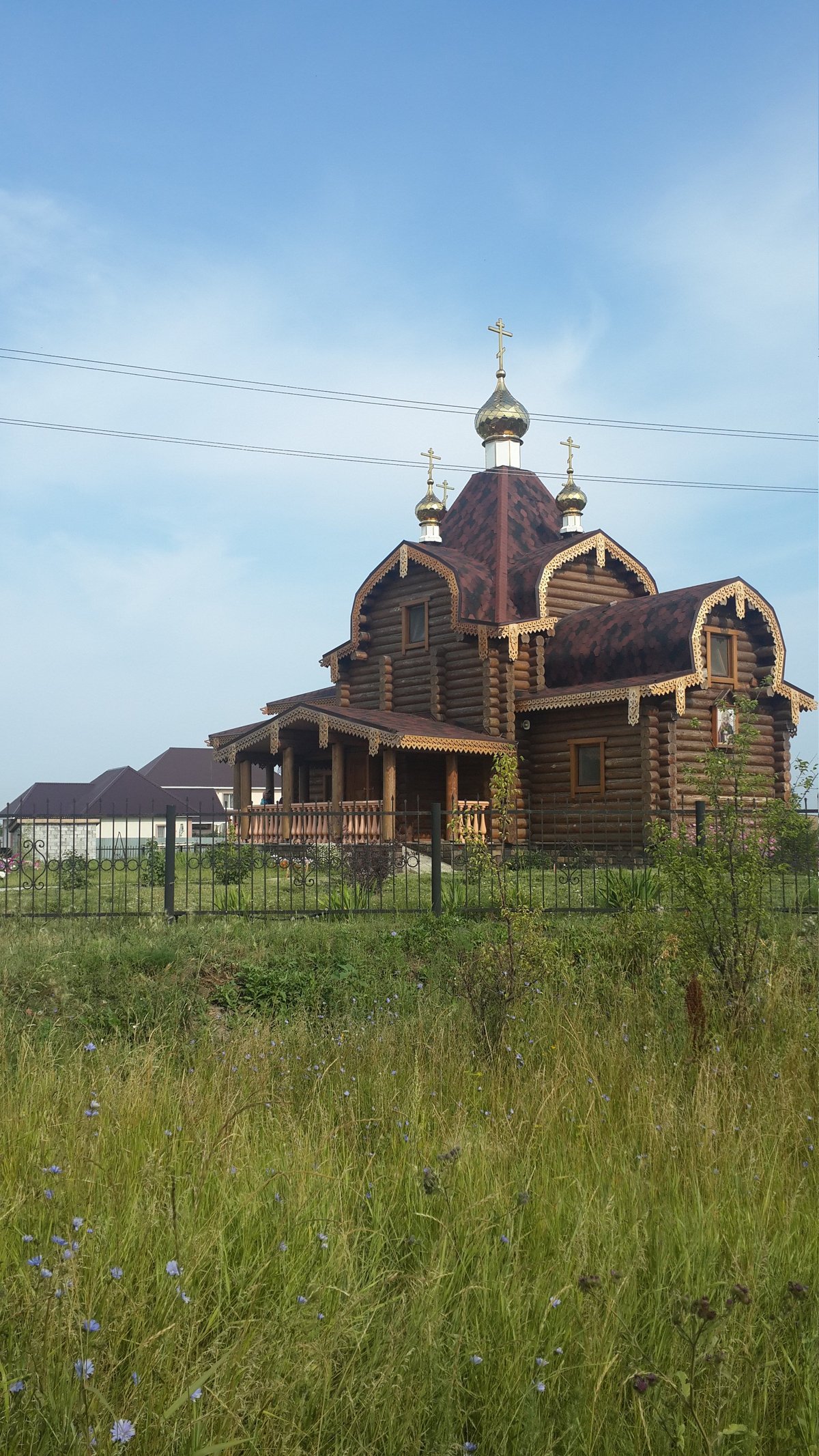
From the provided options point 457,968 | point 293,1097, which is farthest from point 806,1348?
point 457,968

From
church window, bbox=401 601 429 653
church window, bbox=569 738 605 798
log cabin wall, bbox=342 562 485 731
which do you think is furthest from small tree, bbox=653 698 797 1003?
church window, bbox=401 601 429 653

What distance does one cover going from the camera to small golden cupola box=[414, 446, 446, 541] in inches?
1113

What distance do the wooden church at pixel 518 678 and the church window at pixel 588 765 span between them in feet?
0.11

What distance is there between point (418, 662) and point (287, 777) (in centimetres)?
417

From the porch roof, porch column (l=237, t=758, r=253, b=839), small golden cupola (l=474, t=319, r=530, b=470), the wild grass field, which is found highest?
small golden cupola (l=474, t=319, r=530, b=470)

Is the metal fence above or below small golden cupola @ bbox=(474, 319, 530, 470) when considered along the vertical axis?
below

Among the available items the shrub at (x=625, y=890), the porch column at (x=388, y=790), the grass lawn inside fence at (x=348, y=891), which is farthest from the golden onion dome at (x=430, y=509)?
the shrub at (x=625, y=890)

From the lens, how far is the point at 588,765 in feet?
75.3

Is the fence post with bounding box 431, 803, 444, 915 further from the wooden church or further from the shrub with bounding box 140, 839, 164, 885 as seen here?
the wooden church

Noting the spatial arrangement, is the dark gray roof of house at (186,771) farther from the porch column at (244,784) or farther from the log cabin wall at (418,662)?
the log cabin wall at (418,662)

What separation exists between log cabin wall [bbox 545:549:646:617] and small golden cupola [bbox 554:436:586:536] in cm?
195

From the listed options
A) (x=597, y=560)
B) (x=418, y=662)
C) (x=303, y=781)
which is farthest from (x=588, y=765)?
(x=303, y=781)

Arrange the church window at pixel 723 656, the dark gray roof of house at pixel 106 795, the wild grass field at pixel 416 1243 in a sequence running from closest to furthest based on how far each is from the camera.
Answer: the wild grass field at pixel 416 1243, the church window at pixel 723 656, the dark gray roof of house at pixel 106 795

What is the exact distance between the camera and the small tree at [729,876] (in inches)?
293
